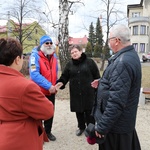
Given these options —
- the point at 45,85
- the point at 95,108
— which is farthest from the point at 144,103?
the point at 95,108

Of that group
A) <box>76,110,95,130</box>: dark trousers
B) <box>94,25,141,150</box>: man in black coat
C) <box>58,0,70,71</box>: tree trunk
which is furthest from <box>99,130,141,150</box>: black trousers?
<box>58,0,70,71</box>: tree trunk

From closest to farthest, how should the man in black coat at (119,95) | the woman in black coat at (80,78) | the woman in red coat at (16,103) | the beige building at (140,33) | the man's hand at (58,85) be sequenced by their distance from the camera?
the woman in red coat at (16,103) → the man in black coat at (119,95) → the man's hand at (58,85) → the woman in black coat at (80,78) → the beige building at (140,33)

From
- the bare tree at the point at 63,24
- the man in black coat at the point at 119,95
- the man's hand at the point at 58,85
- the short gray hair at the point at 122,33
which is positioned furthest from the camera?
the bare tree at the point at 63,24

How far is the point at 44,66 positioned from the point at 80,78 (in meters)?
0.72

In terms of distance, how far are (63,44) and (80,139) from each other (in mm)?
5935

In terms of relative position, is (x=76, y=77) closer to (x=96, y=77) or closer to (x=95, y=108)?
(x=96, y=77)

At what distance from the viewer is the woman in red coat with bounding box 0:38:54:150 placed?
1.76m

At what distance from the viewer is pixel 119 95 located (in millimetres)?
2275

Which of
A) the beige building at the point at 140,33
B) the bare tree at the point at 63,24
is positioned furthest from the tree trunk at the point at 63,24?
the beige building at the point at 140,33

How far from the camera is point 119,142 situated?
2.56 meters

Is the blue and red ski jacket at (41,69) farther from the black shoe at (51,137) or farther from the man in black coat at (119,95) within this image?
the man in black coat at (119,95)

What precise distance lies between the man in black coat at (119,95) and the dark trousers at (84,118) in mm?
1663

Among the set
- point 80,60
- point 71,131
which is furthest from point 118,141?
point 71,131

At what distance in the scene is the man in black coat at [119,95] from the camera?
2.28m
